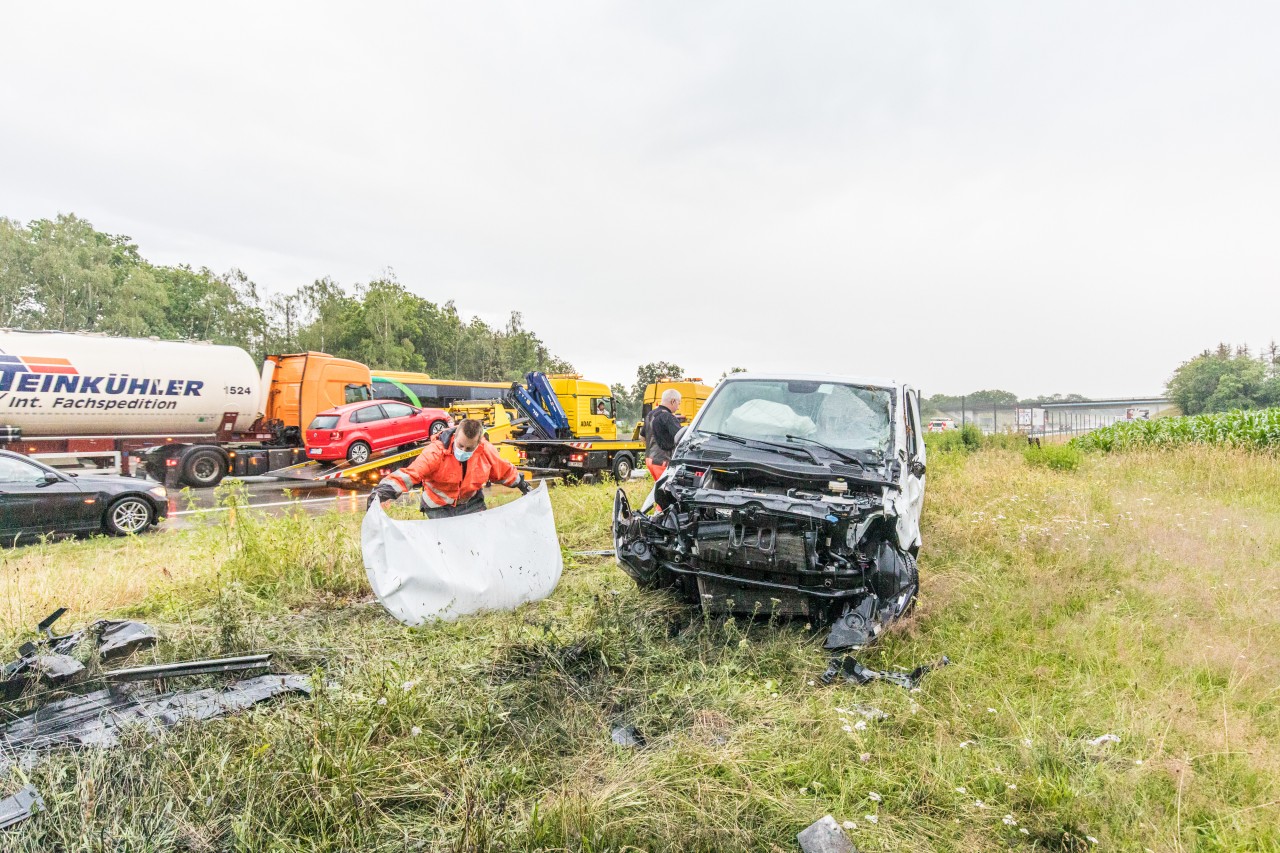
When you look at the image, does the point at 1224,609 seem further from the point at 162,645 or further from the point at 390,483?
the point at 162,645

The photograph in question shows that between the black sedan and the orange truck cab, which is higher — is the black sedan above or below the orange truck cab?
below

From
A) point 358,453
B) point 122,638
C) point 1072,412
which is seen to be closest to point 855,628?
point 122,638

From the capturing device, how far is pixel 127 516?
334 inches

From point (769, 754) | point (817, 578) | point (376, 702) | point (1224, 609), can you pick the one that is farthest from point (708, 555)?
point (1224, 609)

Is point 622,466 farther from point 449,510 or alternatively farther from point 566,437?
point 449,510

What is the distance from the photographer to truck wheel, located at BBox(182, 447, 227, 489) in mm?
13625

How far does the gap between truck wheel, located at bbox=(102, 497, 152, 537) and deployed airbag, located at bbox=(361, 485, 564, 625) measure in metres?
5.98

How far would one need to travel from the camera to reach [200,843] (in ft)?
6.51

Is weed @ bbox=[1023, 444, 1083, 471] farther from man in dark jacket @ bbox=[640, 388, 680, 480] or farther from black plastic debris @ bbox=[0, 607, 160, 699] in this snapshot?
black plastic debris @ bbox=[0, 607, 160, 699]

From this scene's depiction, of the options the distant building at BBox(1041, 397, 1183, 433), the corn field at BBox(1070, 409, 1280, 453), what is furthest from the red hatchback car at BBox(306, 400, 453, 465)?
the distant building at BBox(1041, 397, 1183, 433)

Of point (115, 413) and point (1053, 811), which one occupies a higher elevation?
point (115, 413)

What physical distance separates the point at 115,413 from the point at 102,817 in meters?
14.5

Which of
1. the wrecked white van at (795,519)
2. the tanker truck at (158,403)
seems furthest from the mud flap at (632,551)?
the tanker truck at (158,403)

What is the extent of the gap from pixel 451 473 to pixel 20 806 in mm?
3226
